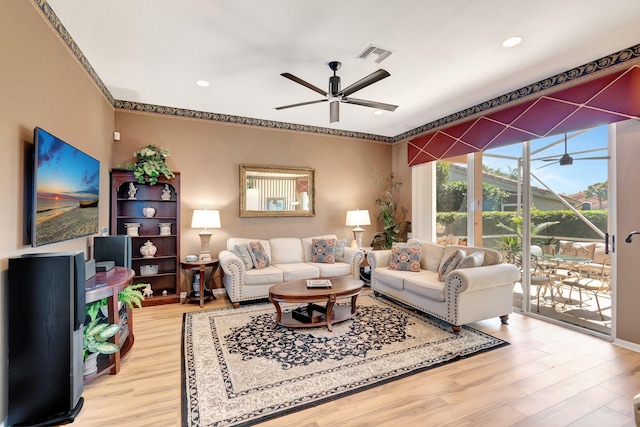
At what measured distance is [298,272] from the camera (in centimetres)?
442

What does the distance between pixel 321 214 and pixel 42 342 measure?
4289mm

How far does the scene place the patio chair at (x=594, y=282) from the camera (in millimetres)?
3277

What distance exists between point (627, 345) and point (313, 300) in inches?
121

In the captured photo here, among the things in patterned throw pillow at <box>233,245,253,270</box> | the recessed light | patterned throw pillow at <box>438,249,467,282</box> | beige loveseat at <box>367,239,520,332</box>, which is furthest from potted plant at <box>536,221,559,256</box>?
patterned throw pillow at <box>233,245,253,270</box>

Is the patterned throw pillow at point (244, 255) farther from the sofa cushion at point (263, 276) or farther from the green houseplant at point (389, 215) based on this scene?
the green houseplant at point (389, 215)

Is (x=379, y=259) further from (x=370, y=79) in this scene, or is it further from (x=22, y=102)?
(x=22, y=102)

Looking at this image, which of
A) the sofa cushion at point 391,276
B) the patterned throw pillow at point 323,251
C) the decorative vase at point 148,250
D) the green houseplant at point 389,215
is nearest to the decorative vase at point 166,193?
the decorative vase at point 148,250

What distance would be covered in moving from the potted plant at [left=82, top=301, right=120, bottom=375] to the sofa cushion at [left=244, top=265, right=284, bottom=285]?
1.88 m

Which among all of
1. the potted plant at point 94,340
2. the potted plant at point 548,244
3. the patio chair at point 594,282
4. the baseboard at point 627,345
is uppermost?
the potted plant at point 548,244

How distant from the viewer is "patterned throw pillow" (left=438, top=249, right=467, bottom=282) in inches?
143

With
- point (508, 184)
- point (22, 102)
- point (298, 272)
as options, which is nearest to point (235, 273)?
point (298, 272)

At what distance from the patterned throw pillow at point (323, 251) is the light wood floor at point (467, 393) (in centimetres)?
246

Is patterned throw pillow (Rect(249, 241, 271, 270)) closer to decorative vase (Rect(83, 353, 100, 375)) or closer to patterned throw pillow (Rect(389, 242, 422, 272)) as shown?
patterned throw pillow (Rect(389, 242, 422, 272))

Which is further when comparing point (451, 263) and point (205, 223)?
point (205, 223)
